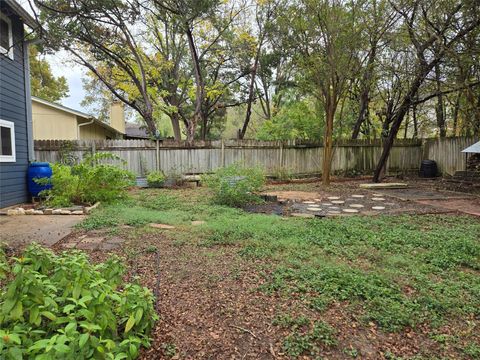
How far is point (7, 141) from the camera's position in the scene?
5801 millimetres

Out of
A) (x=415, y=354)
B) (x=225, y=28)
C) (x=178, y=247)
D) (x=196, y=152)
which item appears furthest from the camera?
(x=225, y=28)

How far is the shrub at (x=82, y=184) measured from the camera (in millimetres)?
5582

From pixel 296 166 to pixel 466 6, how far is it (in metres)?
6.17

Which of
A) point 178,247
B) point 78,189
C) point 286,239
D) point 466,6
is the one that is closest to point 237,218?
point 286,239

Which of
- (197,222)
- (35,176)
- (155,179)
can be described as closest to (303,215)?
(197,222)

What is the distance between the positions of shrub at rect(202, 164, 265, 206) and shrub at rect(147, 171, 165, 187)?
2.68 meters

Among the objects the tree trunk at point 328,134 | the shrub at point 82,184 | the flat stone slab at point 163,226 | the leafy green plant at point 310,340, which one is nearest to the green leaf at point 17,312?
the leafy green plant at point 310,340

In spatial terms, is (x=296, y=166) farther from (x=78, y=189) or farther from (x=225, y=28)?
(x=78, y=189)

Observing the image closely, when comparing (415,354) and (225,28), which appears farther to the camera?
(225,28)

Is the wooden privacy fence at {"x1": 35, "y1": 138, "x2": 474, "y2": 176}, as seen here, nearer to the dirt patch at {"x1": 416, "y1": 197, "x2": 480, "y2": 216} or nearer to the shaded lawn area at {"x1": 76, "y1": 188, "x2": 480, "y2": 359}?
the dirt patch at {"x1": 416, "y1": 197, "x2": 480, "y2": 216}

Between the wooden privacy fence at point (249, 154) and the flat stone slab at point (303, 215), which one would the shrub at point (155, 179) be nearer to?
the wooden privacy fence at point (249, 154)

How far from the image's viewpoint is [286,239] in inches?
144

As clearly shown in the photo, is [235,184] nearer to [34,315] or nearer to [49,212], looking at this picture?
[49,212]

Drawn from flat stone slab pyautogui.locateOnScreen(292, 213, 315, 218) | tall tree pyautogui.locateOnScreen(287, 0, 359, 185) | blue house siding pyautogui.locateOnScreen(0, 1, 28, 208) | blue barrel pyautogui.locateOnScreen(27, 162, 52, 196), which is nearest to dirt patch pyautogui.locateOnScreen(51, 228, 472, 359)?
flat stone slab pyautogui.locateOnScreen(292, 213, 315, 218)
